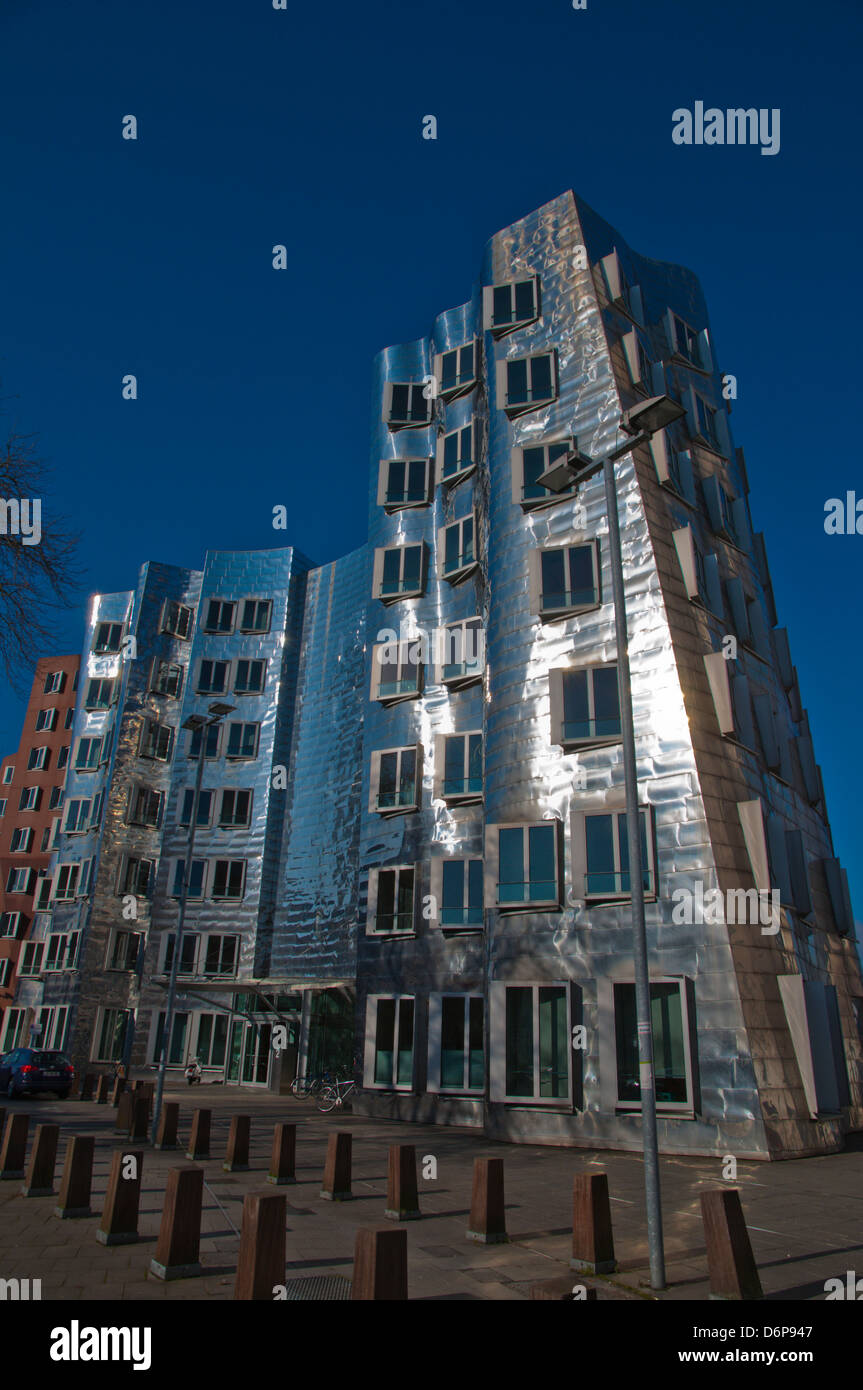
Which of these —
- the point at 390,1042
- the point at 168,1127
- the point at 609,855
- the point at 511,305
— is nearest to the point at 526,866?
the point at 609,855

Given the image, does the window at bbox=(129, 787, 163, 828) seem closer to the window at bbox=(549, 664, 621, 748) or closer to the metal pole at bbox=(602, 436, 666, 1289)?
the window at bbox=(549, 664, 621, 748)

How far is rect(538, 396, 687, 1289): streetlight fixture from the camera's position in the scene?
827 centimetres

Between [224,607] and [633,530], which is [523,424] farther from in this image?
[224,607]

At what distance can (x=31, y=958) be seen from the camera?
43562 millimetres

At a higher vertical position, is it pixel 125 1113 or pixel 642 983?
pixel 642 983

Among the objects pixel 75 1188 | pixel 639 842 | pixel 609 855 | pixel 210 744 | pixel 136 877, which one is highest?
pixel 210 744

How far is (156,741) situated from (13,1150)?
29.7 m

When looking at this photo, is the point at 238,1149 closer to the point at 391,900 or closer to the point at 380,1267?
the point at 380,1267

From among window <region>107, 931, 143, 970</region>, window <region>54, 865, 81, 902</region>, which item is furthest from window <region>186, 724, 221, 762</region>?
window <region>107, 931, 143, 970</region>

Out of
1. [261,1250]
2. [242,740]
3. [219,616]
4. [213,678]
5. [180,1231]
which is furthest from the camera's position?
[219,616]

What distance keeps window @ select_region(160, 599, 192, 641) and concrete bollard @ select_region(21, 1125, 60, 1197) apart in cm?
3348

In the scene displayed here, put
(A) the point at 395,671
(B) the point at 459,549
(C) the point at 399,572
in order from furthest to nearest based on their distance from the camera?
(C) the point at 399,572 < (A) the point at 395,671 < (B) the point at 459,549

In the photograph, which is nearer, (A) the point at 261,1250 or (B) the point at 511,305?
(A) the point at 261,1250
